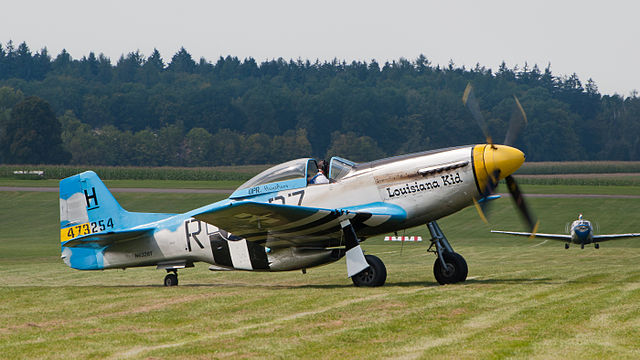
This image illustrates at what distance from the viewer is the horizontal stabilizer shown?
1608 centimetres

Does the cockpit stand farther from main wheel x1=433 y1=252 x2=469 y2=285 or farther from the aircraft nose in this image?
the aircraft nose

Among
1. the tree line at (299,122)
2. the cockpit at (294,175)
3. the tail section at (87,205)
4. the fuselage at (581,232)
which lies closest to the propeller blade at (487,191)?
the cockpit at (294,175)

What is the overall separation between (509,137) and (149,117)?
157960 millimetres

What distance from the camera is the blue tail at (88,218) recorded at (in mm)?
16688

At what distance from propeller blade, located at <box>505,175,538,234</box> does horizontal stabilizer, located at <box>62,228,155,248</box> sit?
266 inches

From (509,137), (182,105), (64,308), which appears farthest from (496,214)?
(182,105)

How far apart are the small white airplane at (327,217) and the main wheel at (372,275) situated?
2cm

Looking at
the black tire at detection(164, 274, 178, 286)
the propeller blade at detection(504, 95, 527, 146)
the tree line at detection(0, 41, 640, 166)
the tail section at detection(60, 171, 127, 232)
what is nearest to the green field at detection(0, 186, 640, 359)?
the black tire at detection(164, 274, 178, 286)

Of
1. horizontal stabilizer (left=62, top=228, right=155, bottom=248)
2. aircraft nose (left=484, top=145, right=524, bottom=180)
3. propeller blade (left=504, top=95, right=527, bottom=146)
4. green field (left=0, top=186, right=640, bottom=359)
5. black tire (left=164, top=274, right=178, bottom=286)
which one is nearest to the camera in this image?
green field (left=0, top=186, right=640, bottom=359)

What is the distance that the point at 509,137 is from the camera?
14781 millimetres

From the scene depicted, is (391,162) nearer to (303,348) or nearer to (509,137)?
(509,137)

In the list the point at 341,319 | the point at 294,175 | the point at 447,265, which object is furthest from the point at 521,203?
the point at 341,319

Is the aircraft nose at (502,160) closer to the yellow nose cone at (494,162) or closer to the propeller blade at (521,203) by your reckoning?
the yellow nose cone at (494,162)

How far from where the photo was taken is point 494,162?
44.9 ft
